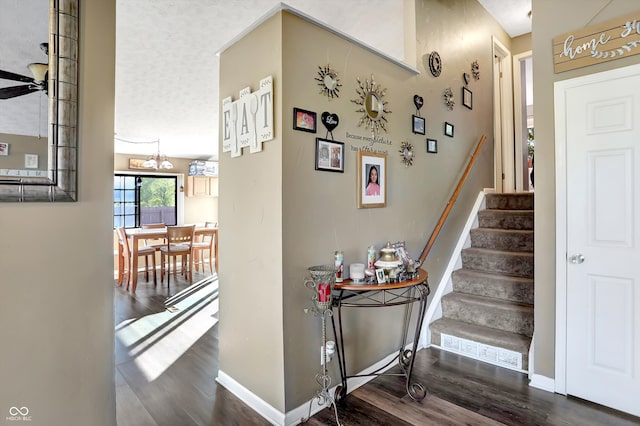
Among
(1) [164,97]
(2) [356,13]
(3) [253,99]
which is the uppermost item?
(2) [356,13]

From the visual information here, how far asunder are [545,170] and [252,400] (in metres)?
2.51

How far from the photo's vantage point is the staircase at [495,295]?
2643 mm

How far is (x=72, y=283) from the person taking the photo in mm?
1178

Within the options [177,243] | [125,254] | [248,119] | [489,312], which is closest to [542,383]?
[489,312]

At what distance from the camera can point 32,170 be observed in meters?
1.09

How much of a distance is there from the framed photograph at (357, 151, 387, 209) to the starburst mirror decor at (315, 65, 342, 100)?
→ 0.45m

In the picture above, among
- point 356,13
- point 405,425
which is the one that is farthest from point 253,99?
point 405,425

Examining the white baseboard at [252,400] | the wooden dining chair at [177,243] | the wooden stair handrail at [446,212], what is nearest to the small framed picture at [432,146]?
the wooden stair handrail at [446,212]

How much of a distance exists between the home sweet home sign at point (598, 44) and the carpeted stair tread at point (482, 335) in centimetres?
199

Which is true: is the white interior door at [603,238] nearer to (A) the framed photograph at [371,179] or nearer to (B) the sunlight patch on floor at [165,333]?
(A) the framed photograph at [371,179]

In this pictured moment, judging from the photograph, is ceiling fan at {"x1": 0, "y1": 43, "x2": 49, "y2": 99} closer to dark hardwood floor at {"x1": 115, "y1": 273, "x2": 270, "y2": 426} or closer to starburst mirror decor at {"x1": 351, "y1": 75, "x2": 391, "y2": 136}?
starburst mirror decor at {"x1": 351, "y1": 75, "x2": 391, "y2": 136}

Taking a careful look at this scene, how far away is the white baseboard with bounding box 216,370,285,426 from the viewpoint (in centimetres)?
193

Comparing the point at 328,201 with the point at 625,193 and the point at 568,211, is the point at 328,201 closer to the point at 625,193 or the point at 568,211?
the point at 568,211

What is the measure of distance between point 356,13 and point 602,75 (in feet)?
6.50
